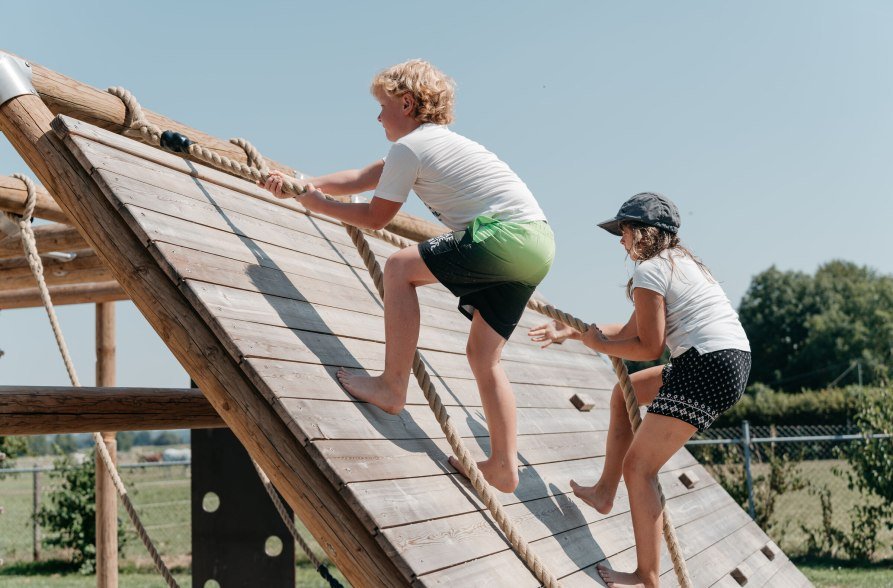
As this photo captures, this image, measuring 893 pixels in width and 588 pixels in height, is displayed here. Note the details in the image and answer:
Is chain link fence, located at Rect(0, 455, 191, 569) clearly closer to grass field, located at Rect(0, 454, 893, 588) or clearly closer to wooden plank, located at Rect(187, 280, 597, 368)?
grass field, located at Rect(0, 454, 893, 588)

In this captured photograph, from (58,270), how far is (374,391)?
4945mm

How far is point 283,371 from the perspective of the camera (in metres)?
2.60

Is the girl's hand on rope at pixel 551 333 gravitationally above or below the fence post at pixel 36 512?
above

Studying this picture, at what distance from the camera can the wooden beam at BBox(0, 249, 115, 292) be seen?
675 cm

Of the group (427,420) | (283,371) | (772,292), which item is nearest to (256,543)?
(427,420)

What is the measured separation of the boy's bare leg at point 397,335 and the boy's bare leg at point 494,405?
223 millimetres

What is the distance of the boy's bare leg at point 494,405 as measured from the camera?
290 centimetres

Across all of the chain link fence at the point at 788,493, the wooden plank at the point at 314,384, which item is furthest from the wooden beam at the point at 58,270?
the chain link fence at the point at 788,493

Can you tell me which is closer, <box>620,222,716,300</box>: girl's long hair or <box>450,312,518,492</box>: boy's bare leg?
<box>450,312,518,492</box>: boy's bare leg

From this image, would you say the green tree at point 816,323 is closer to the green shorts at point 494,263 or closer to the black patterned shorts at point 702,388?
the black patterned shorts at point 702,388

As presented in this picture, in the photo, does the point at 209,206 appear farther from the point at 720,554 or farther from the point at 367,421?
the point at 720,554

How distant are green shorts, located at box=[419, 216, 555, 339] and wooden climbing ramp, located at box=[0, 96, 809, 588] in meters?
0.44

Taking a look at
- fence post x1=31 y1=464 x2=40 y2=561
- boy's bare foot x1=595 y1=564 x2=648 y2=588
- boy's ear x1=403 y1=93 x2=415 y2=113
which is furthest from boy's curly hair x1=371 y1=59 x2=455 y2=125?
fence post x1=31 y1=464 x2=40 y2=561

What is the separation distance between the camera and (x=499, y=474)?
9.61ft
